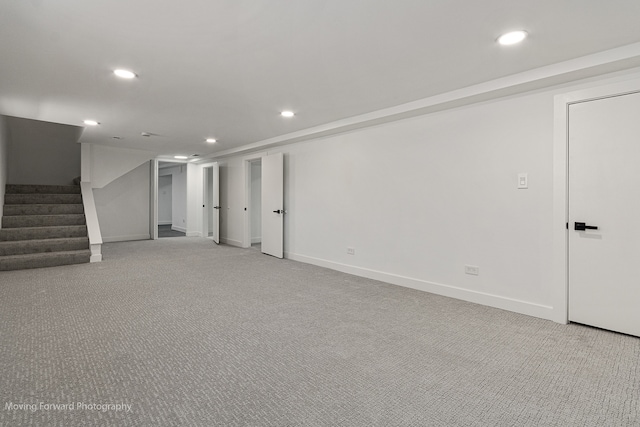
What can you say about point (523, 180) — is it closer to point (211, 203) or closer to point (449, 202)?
point (449, 202)

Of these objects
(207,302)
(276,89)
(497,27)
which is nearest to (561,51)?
(497,27)

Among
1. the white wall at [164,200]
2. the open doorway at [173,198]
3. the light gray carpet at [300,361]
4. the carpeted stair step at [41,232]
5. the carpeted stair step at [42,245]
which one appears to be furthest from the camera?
the white wall at [164,200]

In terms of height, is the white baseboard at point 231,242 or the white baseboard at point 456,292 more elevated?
the white baseboard at point 231,242

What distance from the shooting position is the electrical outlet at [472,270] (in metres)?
3.61

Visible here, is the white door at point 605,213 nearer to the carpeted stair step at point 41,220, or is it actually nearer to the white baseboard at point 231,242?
the white baseboard at point 231,242

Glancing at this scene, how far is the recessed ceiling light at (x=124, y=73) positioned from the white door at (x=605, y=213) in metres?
4.04

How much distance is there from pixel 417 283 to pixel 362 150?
2.03 m

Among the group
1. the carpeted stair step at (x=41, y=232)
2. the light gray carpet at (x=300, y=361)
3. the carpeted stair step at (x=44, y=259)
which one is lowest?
the light gray carpet at (x=300, y=361)

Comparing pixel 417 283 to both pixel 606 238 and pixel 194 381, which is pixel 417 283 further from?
pixel 194 381

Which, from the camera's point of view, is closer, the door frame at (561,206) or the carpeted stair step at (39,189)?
the door frame at (561,206)

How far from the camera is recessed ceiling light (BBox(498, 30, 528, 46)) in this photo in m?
2.31

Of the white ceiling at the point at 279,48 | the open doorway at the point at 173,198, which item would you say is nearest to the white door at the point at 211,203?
the open doorway at the point at 173,198

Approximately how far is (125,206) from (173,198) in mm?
3638

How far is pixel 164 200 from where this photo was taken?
13.5m
